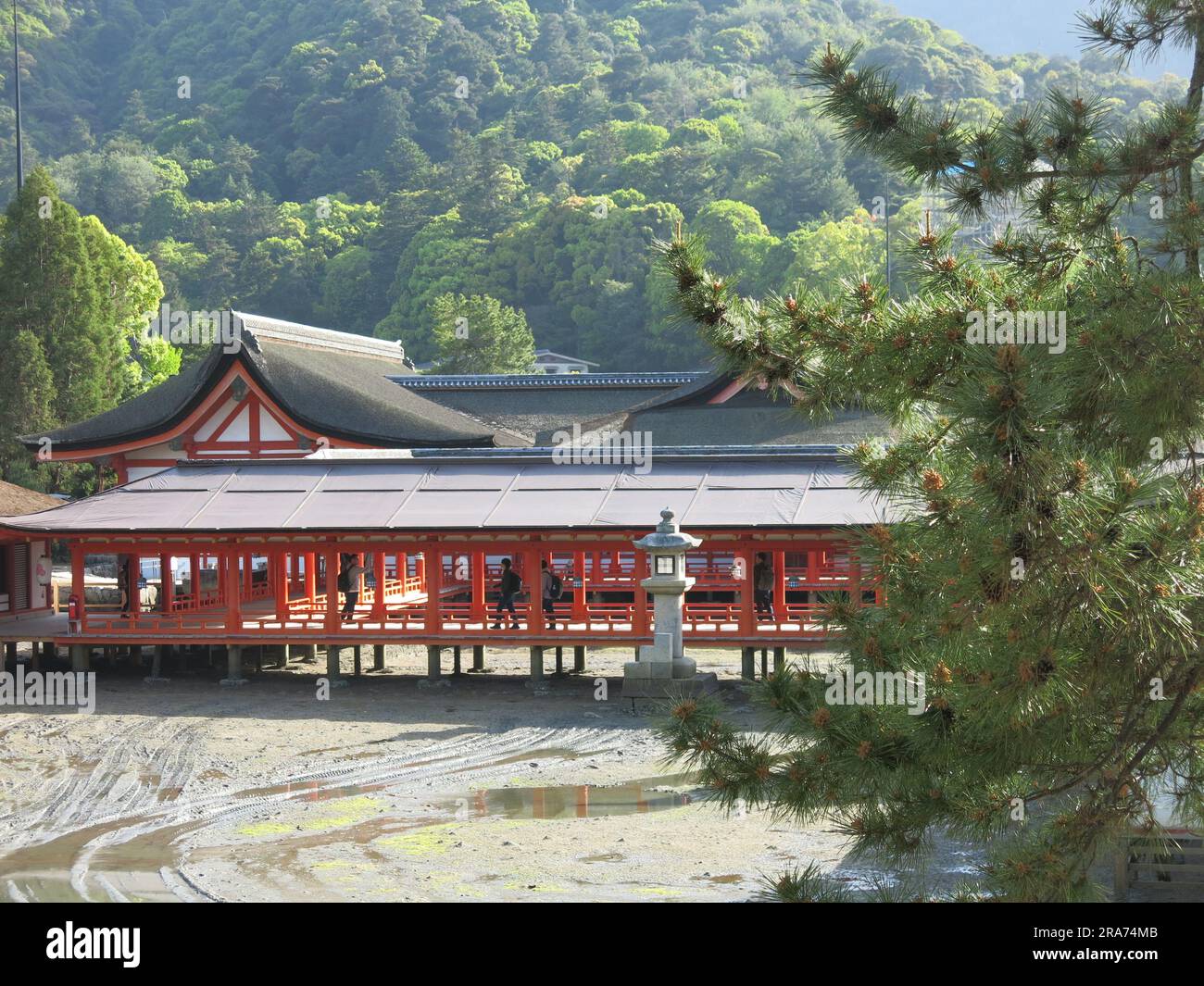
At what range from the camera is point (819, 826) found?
13.9 m

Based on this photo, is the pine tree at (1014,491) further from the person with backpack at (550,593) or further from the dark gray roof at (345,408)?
the dark gray roof at (345,408)

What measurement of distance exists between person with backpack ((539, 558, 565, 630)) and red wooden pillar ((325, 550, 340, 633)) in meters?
3.31

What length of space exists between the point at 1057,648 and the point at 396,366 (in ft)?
120

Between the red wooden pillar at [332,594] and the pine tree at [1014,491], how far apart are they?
15497 millimetres

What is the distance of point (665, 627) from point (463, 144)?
3140 inches

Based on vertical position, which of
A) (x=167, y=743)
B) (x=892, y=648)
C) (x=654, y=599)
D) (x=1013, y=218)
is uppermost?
(x=1013, y=218)

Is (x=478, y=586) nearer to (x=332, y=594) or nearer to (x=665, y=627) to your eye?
(x=332, y=594)

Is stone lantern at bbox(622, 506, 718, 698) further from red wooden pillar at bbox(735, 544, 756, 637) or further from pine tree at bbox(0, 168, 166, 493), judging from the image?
pine tree at bbox(0, 168, 166, 493)

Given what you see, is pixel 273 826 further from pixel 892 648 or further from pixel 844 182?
pixel 844 182

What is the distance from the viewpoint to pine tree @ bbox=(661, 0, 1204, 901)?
18.2ft

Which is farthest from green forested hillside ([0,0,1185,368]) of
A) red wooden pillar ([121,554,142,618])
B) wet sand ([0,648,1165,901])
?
wet sand ([0,648,1165,901])

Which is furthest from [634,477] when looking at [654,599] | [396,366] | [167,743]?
[396,366]

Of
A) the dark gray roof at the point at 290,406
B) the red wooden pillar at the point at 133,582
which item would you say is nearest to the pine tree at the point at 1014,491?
the red wooden pillar at the point at 133,582

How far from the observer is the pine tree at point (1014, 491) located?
18.2 ft
